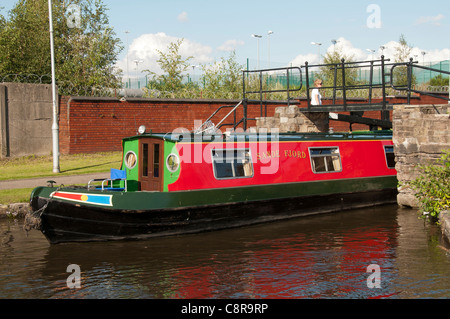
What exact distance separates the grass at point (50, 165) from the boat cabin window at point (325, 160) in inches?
281

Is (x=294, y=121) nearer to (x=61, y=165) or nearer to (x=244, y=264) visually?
(x=61, y=165)

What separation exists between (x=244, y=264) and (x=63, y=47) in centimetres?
2146

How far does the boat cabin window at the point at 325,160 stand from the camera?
1438cm

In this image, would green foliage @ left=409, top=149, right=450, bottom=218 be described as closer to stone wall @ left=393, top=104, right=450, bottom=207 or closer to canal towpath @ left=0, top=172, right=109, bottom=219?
stone wall @ left=393, top=104, right=450, bottom=207

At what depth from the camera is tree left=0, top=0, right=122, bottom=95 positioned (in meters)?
25.4

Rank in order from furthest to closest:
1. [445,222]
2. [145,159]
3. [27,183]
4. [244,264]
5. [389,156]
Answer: [389,156] < [27,183] < [145,159] < [445,222] < [244,264]

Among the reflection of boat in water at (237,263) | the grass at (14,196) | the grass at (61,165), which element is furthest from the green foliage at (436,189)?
the grass at (61,165)

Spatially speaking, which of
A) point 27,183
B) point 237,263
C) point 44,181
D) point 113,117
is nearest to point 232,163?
point 237,263

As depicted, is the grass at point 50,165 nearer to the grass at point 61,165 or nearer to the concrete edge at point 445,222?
the grass at point 61,165

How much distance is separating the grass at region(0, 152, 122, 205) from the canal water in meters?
4.75

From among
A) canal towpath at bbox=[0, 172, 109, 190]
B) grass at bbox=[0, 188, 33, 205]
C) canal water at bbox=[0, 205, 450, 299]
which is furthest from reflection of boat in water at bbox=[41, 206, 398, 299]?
canal towpath at bbox=[0, 172, 109, 190]

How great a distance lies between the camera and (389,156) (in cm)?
1600
